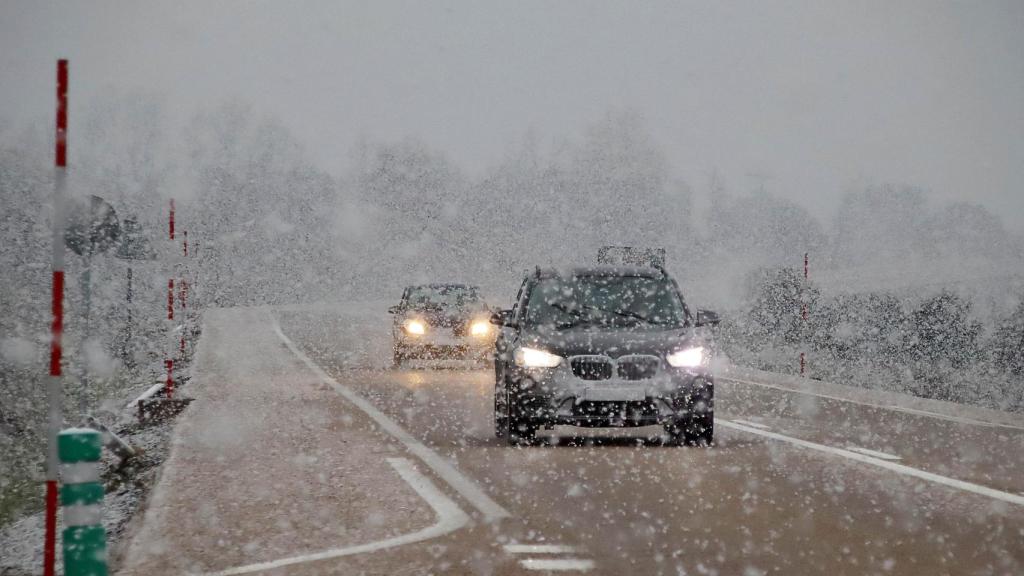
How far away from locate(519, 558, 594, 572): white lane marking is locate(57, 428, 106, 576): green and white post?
2.31m

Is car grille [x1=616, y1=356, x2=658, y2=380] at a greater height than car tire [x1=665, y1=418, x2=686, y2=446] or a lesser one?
greater

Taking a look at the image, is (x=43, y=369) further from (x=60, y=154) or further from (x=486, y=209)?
(x=486, y=209)

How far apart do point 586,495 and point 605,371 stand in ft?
8.80

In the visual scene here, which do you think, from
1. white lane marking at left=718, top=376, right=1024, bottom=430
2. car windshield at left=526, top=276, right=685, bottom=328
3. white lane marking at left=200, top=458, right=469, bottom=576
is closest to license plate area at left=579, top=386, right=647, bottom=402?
car windshield at left=526, top=276, right=685, bottom=328

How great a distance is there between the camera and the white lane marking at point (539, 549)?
685 centimetres

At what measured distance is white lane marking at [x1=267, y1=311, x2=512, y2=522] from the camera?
27.2ft

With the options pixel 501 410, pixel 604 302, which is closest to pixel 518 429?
pixel 501 410

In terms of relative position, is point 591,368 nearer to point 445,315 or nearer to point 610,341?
point 610,341

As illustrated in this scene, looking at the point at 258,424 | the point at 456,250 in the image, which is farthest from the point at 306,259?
the point at 258,424

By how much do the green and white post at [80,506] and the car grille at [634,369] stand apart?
7.02 metres

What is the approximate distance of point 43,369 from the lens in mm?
25828

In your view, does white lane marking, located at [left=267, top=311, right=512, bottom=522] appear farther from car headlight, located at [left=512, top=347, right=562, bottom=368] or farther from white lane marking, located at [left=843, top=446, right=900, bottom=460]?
white lane marking, located at [left=843, top=446, right=900, bottom=460]

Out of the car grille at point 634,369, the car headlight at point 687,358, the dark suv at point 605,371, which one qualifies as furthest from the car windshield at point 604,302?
the car grille at point 634,369

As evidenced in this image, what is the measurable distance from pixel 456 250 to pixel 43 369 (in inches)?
3548
